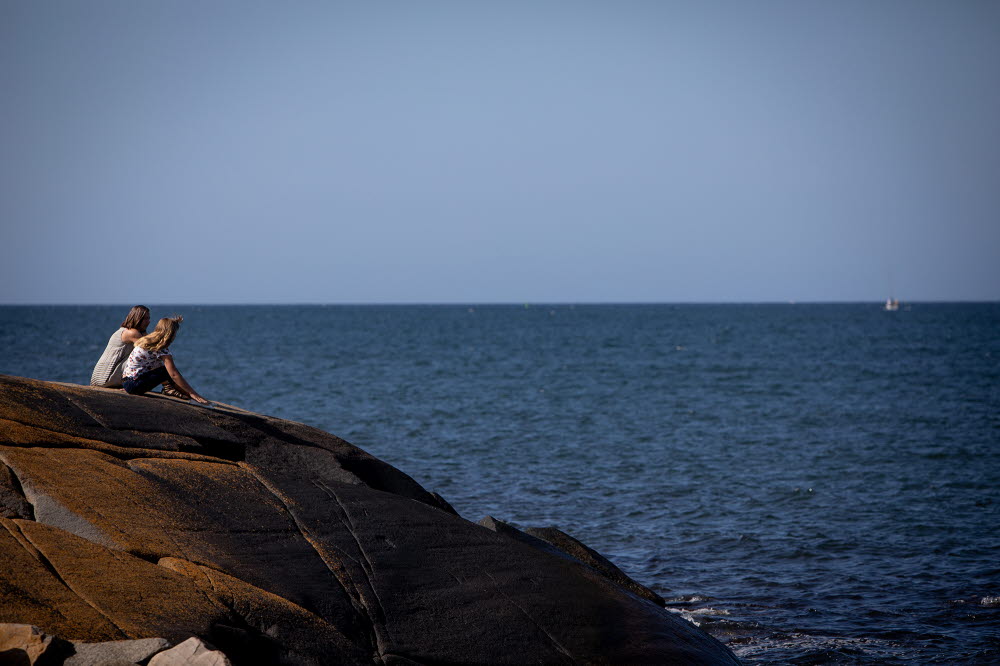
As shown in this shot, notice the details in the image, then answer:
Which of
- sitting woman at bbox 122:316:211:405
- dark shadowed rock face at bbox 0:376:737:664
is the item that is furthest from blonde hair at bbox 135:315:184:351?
dark shadowed rock face at bbox 0:376:737:664

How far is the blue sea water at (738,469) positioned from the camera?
13820 millimetres

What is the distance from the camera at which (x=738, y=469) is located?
25.3 m

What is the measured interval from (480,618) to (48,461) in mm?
4577

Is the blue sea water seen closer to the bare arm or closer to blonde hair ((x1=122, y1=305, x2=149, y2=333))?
the bare arm

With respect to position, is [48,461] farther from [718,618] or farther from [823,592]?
[823,592]

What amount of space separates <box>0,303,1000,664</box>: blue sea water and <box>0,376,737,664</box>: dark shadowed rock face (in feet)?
13.7

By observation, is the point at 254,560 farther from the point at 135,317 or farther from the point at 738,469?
the point at 738,469

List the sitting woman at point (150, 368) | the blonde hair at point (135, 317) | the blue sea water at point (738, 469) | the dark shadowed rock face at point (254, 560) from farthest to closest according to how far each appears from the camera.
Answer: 1. the blue sea water at point (738, 469)
2. the blonde hair at point (135, 317)
3. the sitting woman at point (150, 368)
4. the dark shadowed rock face at point (254, 560)

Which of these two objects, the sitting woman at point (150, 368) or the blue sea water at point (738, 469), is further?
the blue sea water at point (738, 469)

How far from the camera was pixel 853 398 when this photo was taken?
4341 cm

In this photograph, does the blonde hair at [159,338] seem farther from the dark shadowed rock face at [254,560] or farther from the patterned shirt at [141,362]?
the dark shadowed rock face at [254,560]

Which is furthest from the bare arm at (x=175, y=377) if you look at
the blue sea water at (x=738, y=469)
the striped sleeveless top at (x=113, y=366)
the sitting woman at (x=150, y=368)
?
the blue sea water at (x=738, y=469)

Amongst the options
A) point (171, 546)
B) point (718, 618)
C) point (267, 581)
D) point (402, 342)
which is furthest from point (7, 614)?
point (402, 342)

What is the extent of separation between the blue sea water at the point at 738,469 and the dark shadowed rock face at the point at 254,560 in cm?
418
